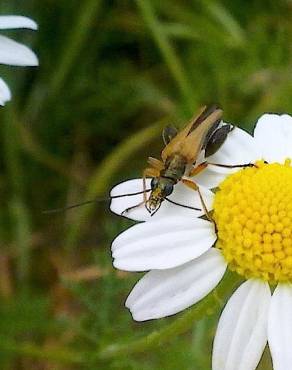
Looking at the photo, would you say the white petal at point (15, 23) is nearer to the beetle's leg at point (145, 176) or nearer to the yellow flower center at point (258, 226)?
the beetle's leg at point (145, 176)

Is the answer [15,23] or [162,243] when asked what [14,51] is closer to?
[15,23]

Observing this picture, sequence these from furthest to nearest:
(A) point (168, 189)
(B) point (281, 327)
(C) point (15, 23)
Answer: (C) point (15, 23), (A) point (168, 189), (B) point (281, 327)

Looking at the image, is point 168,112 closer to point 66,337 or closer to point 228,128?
point 66,337

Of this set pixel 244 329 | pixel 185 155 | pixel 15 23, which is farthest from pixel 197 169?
pixel 15 23

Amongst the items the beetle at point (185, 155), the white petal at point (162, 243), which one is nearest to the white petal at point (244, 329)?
the white petal at point (162, 243)

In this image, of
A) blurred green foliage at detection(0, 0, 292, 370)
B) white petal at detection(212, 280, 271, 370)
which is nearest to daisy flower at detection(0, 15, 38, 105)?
white petal at detection(212, 280, 271, 370)

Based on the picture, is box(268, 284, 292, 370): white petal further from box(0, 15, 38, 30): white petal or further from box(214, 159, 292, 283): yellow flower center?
box(0, 15, 38, 30): white petal
